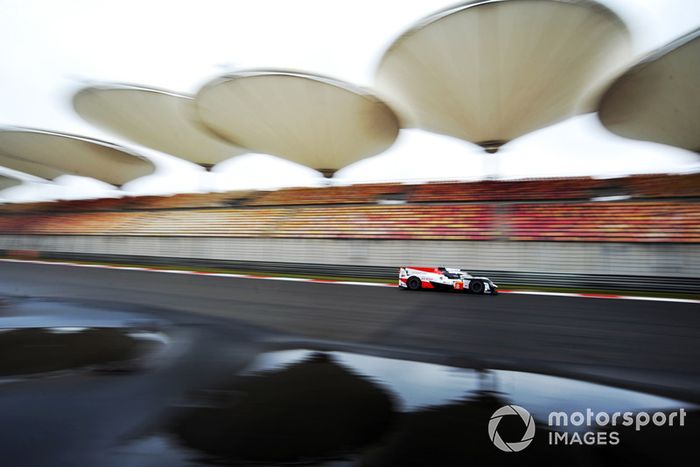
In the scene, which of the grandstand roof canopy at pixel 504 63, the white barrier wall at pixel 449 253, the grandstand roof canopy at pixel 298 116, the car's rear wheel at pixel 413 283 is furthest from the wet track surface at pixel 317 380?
the grandstand roof canopy at pixel 298 116

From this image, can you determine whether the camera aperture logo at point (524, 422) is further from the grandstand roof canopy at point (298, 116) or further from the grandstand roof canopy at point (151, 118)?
the grandstand roof canopy at point (151, 118)

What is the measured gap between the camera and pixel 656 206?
46.6 feet

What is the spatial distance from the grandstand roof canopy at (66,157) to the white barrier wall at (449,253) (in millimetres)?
12588

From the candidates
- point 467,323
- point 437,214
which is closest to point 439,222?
point 437,214

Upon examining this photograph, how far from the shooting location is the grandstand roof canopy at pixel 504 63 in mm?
12930

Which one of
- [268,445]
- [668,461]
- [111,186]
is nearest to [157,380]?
[268,445]

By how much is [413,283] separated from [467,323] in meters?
4.91

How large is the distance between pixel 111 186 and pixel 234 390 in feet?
140

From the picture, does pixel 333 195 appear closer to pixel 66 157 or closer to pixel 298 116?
pixel 298 116

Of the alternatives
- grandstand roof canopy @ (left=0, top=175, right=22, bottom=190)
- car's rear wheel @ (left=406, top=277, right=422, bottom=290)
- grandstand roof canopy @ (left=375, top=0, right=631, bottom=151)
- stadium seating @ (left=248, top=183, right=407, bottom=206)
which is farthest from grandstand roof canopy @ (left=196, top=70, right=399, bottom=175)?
grandstand roof canopy @ (left=0, top=175, right=22, bottom=190)

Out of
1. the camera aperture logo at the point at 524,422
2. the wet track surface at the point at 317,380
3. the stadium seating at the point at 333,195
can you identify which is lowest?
the camera aperture logo at the point at 524,422

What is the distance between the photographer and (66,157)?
99.3ft

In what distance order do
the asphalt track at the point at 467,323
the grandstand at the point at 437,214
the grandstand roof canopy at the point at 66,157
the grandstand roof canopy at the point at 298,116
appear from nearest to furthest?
the asphalt track at the point at 467,323, the grandstand at the point at 437,214, the grandstand roof canopy at the point at 298,116, the grandstand roof canopy at the point at 66,157

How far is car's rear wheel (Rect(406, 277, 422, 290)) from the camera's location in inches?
453
